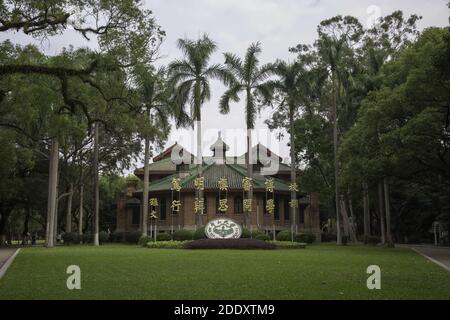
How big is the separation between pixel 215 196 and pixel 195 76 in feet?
38.7

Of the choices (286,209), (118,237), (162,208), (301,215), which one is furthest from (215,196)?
(118,237)

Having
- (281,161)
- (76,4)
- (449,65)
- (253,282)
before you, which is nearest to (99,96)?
(76,4)

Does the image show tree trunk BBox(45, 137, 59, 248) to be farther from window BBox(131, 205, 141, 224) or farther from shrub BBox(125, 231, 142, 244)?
window BBox(131, 205, 141, 224)

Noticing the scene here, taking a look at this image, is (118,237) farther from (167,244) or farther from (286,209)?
(167,244)

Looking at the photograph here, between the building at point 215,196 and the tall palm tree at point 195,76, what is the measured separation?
7.01m

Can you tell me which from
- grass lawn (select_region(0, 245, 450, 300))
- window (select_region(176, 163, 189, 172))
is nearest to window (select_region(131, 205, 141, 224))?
window (select_region(176, 163, 189, 172))

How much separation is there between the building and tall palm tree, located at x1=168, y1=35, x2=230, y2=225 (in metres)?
7.01

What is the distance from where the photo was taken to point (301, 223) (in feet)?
166

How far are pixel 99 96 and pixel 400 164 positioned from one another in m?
15.5

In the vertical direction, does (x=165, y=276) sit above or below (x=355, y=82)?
below

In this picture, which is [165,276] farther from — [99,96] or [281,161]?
[281,161]

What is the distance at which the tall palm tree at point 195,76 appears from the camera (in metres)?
37.3

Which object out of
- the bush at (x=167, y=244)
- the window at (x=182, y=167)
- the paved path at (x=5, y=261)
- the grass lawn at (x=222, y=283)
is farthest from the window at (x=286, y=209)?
the grass lawn at (x=222, y=283)

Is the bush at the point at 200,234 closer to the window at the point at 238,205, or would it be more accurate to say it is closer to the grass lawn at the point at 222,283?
the window at the point at 238,205
